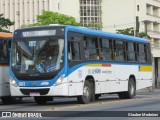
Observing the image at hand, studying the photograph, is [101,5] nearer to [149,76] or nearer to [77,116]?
[149,76]

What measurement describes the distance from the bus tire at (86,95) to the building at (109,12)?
253ft

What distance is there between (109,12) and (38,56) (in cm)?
8682

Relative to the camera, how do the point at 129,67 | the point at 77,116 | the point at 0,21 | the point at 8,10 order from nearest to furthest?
the point at 77,116, the point at 129,67, the point at 0,21, the point at 8,10

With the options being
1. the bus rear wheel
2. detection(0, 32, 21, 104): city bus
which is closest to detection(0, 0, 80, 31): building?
the bus rear wheel

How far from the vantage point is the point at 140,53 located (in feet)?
95.5

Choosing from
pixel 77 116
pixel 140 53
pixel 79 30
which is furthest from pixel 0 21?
pixel 77 116

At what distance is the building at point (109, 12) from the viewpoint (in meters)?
101

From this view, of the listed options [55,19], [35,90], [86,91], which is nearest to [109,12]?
[55,19]

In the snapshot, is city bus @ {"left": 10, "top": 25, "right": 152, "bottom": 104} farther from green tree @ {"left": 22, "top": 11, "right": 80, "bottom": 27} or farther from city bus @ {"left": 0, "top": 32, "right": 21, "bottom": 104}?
green tree @ {"left": 22, "top": 11, "right": 80, "bottom": 27}

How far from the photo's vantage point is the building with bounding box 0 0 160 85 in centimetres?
10138

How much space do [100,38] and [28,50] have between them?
13.0ft

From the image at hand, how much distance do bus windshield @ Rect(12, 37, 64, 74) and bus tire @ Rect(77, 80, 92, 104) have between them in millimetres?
2010

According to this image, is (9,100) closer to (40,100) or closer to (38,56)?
(40,100)

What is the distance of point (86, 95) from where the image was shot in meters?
22.6
